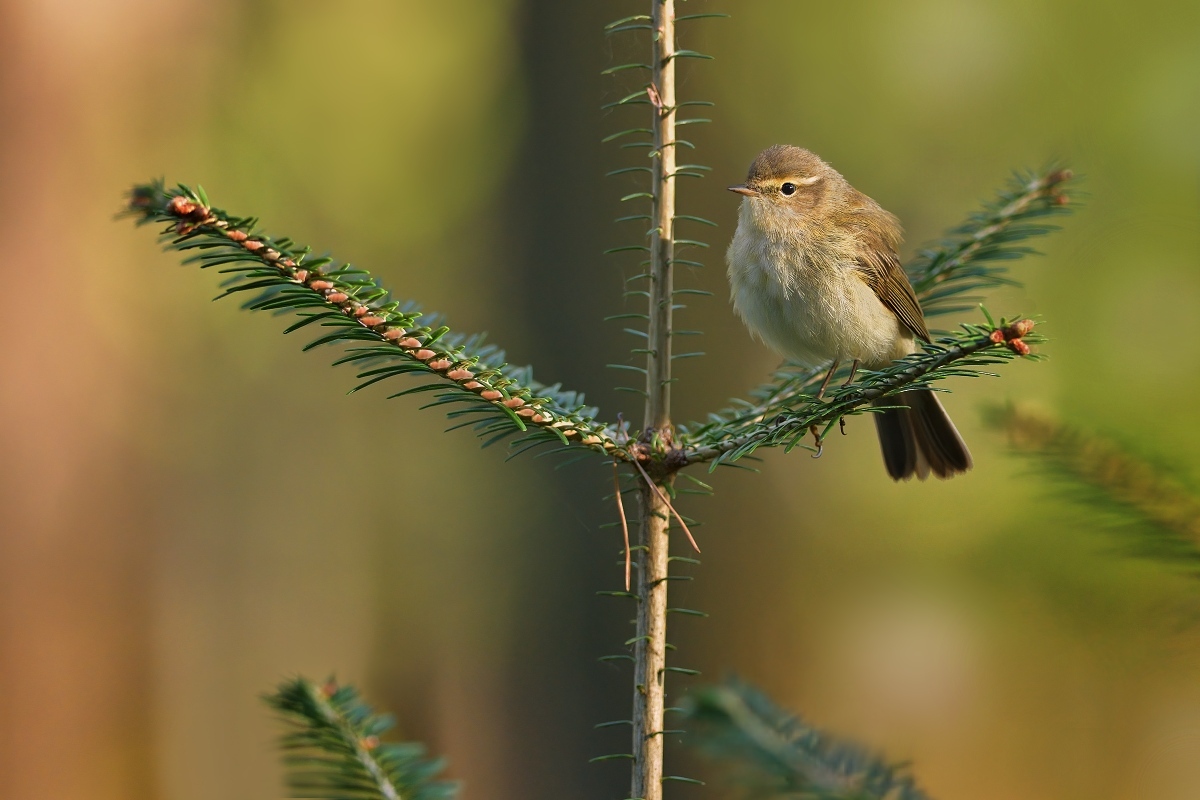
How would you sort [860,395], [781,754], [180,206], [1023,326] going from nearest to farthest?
[781,754]
[180,206]
[1023,326]
[860,395]

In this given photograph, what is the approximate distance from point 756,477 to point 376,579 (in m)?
3.29

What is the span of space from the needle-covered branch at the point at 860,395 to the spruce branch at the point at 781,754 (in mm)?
546

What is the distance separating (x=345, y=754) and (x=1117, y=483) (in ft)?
3.21

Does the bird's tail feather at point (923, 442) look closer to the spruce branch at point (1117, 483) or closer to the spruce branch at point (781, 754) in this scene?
the spruce branch at point (1117, 483)

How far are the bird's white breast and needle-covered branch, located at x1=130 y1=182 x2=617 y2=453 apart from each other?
1.28 m

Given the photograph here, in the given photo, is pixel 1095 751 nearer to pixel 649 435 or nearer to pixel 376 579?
pixel 376 579

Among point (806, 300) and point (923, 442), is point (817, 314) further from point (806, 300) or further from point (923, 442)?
point (923, 442)

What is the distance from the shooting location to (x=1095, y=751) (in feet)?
17.3

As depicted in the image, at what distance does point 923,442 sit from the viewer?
8.32 ft

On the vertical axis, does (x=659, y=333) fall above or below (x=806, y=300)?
below

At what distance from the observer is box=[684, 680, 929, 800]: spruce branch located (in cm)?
63

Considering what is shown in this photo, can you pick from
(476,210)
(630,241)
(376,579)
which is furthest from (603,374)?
(376,579)

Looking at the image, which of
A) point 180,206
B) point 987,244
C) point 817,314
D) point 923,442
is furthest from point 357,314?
point 923,442

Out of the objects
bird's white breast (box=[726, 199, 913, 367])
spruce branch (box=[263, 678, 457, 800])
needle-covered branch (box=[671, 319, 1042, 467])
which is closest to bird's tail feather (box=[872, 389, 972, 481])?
bird's white breast (box=[726, 199, 913, 367])
